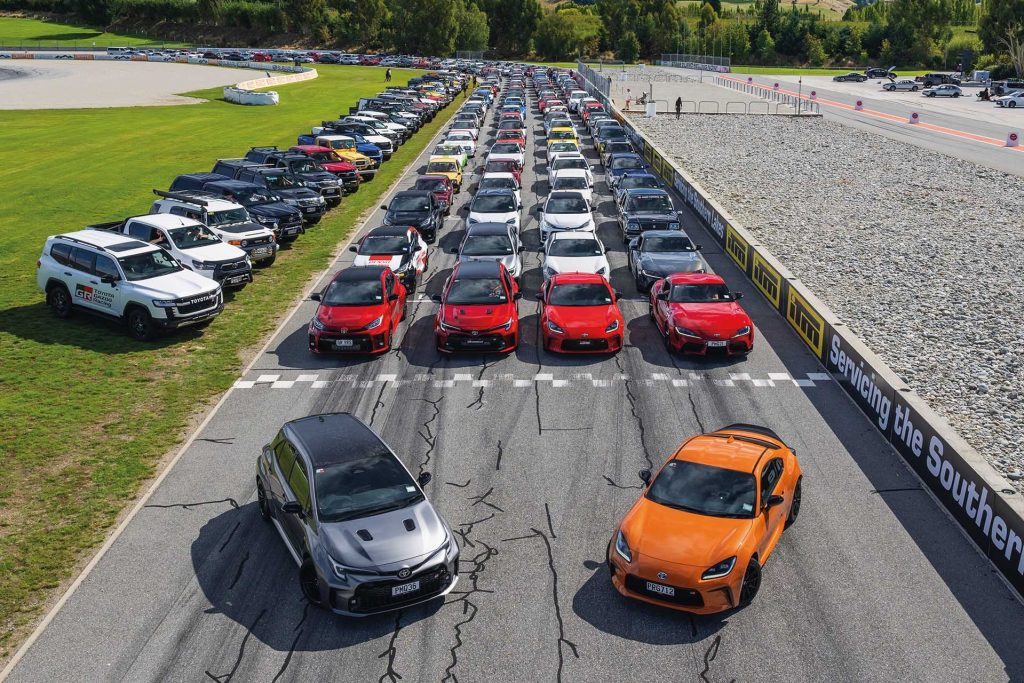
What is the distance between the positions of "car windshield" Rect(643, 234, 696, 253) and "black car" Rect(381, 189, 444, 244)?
746cm

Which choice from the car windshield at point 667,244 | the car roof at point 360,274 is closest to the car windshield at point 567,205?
the car windshield at point 667,244

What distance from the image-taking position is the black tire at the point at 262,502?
11.8m

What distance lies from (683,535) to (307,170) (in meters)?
27.9

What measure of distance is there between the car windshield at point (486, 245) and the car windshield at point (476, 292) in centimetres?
345

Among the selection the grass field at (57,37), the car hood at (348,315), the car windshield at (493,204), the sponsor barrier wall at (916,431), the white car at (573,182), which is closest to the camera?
the sponsor barrier wall at (916,431)

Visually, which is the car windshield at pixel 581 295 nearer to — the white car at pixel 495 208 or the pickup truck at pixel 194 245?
the white car at pixel 495 208

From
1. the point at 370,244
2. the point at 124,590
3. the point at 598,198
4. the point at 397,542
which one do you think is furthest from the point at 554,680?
the point at 598,198

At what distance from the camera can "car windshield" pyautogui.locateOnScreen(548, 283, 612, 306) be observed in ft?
62.7

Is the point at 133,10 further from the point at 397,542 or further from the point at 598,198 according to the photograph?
the point at 397,542

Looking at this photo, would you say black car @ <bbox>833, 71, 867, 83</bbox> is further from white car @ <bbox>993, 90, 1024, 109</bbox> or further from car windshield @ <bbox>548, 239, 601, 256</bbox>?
car windshield @ <bbox>548, 239, 601, 256</bbox>

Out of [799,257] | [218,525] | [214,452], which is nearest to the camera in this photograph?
[218,525]

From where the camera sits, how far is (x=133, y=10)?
174125mm

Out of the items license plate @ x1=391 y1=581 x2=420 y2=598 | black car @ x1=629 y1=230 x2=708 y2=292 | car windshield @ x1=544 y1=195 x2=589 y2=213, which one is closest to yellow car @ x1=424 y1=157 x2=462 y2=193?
car windshield @ x1=544 y1=195 x2=589 y2=213

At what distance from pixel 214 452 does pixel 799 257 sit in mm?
17823
